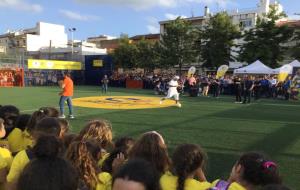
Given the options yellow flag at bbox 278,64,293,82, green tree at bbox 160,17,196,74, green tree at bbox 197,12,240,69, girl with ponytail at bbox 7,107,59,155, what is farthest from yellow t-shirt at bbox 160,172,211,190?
green tree at bbox 160,17,196,74

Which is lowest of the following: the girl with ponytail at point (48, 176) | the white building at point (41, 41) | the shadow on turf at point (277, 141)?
the shadow on turf at point (277, 141)

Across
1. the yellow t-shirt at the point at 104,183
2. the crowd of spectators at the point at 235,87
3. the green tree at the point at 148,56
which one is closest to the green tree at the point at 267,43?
the green tree at the point at 148,56

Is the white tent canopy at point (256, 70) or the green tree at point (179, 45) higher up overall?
the green tree at point (179, 45)

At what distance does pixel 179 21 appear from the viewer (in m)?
52.0

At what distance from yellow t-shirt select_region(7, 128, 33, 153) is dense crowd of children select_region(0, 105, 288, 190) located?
0.80 m

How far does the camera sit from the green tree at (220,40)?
48.0 metres

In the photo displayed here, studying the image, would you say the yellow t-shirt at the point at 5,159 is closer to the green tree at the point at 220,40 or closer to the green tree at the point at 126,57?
the green tree at the point at 220,40

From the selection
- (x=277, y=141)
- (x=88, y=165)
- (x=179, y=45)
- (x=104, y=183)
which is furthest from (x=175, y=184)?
(x=179, y=45)

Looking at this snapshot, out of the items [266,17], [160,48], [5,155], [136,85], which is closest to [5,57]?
[136,85]

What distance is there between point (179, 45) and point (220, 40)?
20.3 ft

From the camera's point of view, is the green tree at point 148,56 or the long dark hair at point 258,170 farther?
the green tree at point 148,56

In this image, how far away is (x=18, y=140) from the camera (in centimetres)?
513

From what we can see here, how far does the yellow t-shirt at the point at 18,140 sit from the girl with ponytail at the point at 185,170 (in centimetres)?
260

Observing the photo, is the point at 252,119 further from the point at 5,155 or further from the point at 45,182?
the point at 45,182
